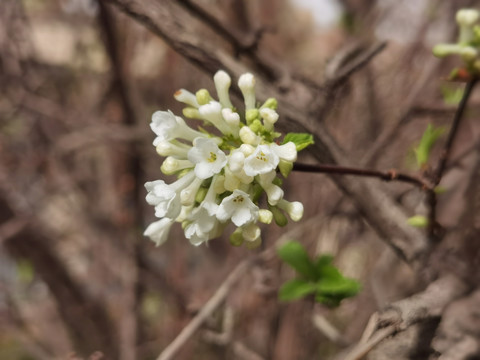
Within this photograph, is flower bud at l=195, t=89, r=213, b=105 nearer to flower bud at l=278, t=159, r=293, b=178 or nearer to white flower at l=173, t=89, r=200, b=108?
white flower at l=173, t=89, r=200, b=108

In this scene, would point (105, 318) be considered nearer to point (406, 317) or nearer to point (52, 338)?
point (52, 338)

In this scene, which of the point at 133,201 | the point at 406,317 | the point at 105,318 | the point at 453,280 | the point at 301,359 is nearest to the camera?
the point at 406,317

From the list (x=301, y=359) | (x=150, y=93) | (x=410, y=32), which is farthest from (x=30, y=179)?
(x=410, y=32)

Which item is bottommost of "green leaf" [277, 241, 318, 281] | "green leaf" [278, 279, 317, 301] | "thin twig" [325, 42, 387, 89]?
"green leaf" [278, 279, 317, 301]

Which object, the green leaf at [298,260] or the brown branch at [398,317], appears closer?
the brown branch at [398,317]

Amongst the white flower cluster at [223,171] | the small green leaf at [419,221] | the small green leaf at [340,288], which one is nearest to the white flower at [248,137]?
the white flower cluster at [223,171]

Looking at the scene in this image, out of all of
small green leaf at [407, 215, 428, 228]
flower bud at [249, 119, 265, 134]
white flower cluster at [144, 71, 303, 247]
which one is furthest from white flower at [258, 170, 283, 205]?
small green leaf at [407, 215, 428, 228]

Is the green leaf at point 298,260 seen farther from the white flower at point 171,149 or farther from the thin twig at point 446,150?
the white flower at point 171,149
